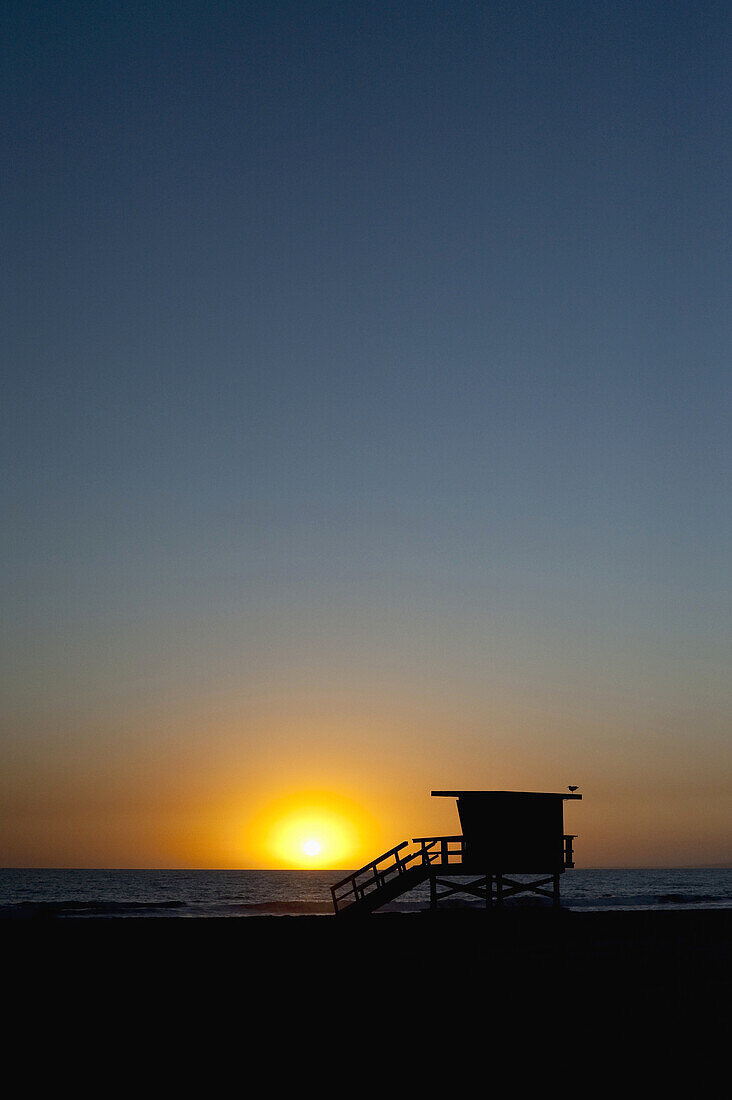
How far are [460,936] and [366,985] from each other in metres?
11.8

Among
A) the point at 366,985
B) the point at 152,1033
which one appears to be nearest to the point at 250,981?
the point at 366,985

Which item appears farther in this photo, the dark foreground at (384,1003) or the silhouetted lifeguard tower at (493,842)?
the silhouetted lifeguard tower at (493,842)

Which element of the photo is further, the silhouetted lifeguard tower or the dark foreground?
the silhouetted lifeguard tower

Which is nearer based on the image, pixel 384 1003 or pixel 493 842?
pixel 384 1003

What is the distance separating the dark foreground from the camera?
40.6ft

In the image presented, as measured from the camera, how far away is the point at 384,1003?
667 inches

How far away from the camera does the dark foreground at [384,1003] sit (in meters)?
12.4

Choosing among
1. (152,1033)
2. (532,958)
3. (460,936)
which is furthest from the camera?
(460,936)

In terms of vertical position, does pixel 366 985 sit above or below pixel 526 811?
below

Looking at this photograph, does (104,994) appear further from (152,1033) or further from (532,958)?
(532,958)

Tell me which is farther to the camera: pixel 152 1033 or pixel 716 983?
pixel 716 983

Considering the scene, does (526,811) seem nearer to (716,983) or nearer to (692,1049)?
(716,983)

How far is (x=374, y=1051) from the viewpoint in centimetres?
1302

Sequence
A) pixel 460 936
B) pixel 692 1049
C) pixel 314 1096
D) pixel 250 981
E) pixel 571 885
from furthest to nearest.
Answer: pixel 571 885 → pixel 460 936 → pixel 250 981 → pixel 692 1049 → pixel 314 1096
